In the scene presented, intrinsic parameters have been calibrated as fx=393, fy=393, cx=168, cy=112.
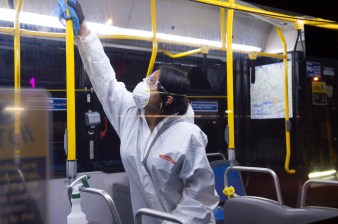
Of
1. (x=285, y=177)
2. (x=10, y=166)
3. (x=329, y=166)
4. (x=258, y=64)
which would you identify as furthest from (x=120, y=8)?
(x=329, y=166)

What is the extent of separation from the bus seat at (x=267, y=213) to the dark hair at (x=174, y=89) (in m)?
0.81

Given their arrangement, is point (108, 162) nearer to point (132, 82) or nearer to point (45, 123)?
point (132, 82)

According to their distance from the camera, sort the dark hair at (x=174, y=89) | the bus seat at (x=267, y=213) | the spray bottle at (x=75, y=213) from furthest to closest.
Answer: the bus seat at (x=267, y=213)
the dark hair at (x=174, y=89)
the spray bottle at (x=75, y=213)

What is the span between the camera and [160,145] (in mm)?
2068

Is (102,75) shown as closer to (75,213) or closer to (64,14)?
(64,14)

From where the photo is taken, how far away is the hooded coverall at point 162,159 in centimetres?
205

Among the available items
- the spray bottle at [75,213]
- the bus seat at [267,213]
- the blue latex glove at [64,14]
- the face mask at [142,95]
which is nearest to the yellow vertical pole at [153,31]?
the face mask at [142,95]

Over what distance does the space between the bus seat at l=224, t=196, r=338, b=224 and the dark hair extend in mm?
806

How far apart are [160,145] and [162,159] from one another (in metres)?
0.07

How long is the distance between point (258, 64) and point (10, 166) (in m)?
2.69

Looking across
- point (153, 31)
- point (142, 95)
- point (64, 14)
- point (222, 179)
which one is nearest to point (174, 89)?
point (142, 95)

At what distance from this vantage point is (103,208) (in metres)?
2.39

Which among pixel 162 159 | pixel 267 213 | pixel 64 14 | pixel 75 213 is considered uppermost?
pixel 64 14

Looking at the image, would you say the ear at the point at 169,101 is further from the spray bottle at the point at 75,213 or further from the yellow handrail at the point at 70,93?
the spray bottle at the point at 75,213
